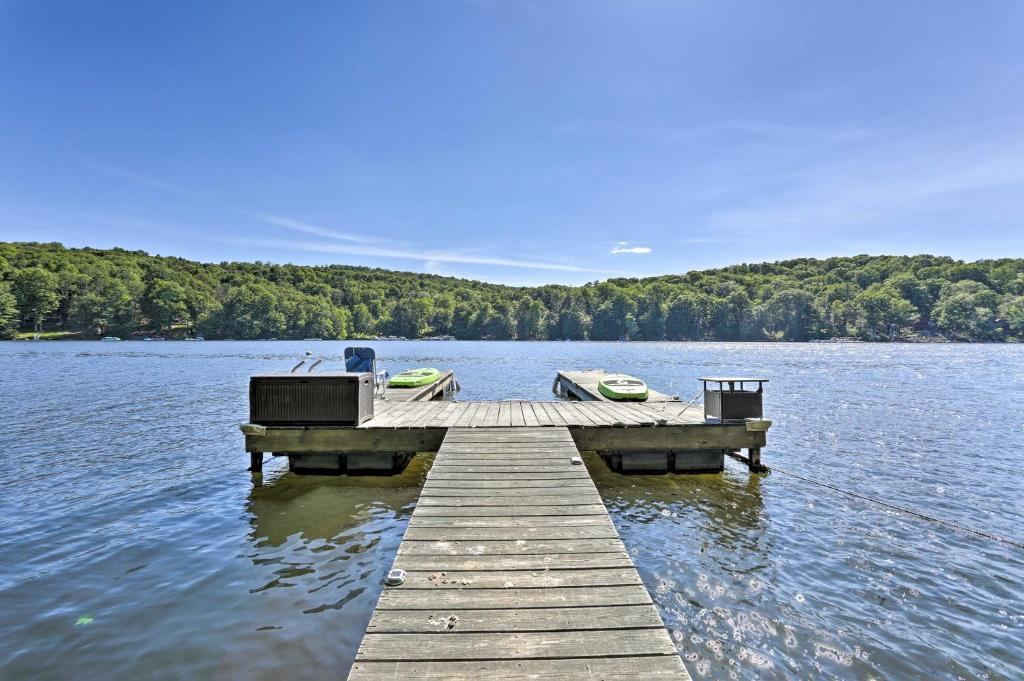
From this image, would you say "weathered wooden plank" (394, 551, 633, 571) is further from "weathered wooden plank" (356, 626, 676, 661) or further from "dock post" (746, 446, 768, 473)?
"dock post" (746, 446, 768, 473)

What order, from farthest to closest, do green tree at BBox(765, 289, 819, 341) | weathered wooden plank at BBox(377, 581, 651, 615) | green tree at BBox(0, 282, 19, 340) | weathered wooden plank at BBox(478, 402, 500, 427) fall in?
green tree at BBox(765, 289, 819, 341)
green tree at BBox(0, 282, 19, 340)
weathered wooden plank at BBox(478, 402, 500, 427)
weathered wooden plank at BBox(377, 581, 651, 615)

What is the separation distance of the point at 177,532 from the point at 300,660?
4724 millimetres

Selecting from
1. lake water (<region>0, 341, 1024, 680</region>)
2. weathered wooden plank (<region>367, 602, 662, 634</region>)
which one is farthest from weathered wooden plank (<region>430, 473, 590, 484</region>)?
weathered wooden plank (<region>367, 602, 662, 634</region>)

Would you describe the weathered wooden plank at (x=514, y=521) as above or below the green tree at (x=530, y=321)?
below

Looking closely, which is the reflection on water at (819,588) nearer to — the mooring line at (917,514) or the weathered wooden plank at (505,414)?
the mooring line at (917,514)

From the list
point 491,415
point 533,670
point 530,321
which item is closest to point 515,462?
point 491,415

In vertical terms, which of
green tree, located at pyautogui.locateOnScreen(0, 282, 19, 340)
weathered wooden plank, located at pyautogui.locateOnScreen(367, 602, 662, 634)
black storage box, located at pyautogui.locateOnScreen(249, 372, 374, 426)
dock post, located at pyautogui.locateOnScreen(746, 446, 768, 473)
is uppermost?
green tree, located at pyautogui.locateOnScreen(0, 282, 19, 340)

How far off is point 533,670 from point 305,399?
316 inches

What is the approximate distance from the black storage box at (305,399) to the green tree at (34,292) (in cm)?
12891

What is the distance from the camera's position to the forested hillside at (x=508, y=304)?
11294cm

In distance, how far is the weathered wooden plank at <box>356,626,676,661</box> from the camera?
326 centimetres

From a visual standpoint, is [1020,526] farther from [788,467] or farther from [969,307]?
[969,307]

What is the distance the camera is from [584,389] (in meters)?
20.1

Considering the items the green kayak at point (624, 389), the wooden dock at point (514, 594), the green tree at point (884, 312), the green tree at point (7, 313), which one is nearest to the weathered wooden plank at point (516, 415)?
the wooden dock at point (514, 594)
